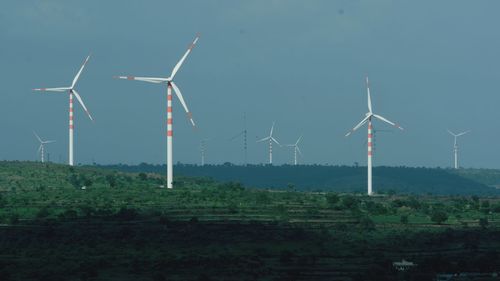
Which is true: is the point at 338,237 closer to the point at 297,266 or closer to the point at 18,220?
the point at 297,266

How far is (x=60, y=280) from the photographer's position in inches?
5448

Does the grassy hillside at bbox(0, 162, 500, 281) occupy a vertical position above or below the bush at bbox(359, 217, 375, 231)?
below

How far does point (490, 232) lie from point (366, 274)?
5227 cm

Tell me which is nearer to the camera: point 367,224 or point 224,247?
point 224,247

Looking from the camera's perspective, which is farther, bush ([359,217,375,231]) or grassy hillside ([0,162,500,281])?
bush ([359,217,375,231])

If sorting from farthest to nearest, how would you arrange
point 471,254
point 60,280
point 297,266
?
point 471,254 < point 297,266 < point 60,280

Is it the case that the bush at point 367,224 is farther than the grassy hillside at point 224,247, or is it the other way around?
the bush at point 367,224

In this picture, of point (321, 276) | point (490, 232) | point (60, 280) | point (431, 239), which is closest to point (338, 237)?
point (431, 239)

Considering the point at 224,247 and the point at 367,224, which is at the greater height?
the point at 367,224

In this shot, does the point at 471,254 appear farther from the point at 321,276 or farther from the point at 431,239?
the point at 321,276

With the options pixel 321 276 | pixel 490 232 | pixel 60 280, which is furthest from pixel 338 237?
pixel 60 280

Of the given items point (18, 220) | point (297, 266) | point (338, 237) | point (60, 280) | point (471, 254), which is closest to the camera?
point (60, 280)

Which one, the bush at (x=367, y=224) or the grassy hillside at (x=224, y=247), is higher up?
the bush at (x=367, y=224)

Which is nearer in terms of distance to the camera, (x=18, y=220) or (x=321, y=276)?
(x=321, y=276)
